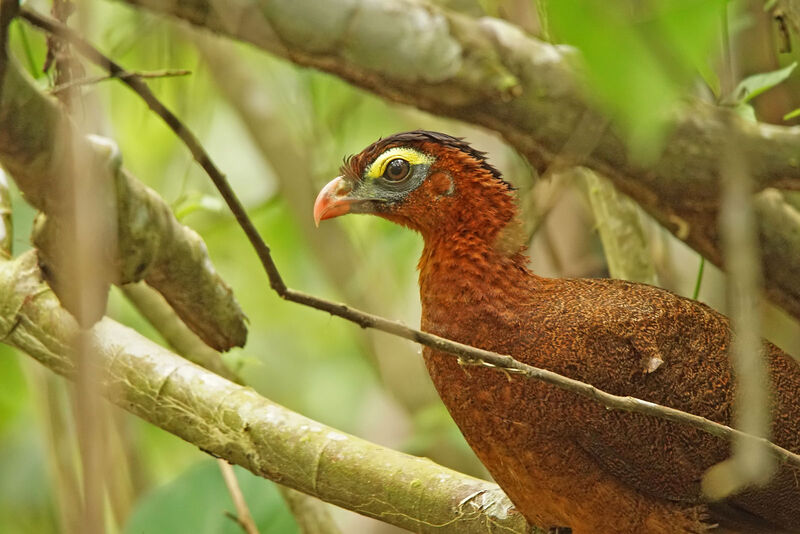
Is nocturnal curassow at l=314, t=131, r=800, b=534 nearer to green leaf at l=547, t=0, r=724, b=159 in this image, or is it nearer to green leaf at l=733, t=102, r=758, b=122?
green leaf at l=733, t=102, r=758, b=122

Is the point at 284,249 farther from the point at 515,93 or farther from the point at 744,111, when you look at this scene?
the point at 744,111

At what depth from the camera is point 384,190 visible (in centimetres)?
249

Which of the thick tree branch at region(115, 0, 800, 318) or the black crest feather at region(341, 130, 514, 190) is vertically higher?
the thick tree branch at region(115, 0, 800, 318)

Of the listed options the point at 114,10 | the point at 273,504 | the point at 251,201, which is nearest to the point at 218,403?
the point at 273,504

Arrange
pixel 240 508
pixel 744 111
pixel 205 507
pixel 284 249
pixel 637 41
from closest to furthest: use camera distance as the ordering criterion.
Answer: pixel 637 41, pixel 744 111, pixel 240 508, pixel 205 507, pixel 284 249

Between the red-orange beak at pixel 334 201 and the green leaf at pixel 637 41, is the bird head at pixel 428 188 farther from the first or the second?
the green leaf at pixel 637 41

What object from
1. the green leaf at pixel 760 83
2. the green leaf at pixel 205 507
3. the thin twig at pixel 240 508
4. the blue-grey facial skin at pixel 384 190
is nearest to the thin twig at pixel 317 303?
the blue-grey facial skin at pixel 384 190

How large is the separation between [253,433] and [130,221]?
2.24ft

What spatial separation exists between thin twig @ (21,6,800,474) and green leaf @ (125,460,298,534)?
169 centimetres

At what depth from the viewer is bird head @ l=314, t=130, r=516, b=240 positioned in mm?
2410

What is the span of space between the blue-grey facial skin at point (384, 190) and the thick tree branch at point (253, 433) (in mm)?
594

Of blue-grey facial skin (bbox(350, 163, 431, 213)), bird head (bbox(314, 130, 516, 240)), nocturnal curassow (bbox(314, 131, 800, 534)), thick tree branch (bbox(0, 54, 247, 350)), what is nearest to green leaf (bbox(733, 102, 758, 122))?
nocturnal curassow (bbox(314, 131, 800, 534))

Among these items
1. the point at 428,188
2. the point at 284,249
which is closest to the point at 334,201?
the point at 428,188

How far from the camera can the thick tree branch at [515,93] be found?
2.55 m
